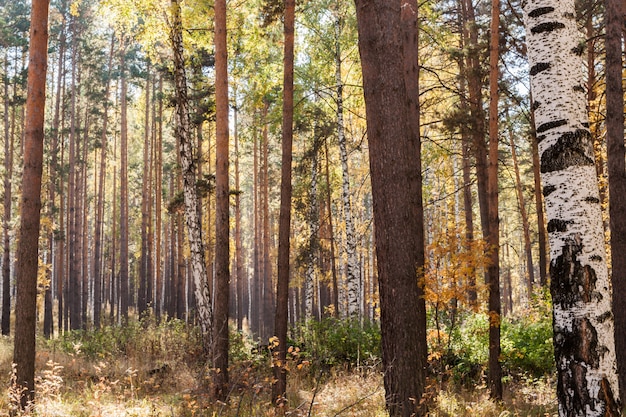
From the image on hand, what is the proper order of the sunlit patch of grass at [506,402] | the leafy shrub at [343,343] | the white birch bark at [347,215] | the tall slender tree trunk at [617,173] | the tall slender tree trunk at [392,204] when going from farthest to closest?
the white birch bark at [347,215] → the leafy shrub at [343,343] → the tall slender tree trunk at [617,173] → the sunlit patch of grass at [506,402] → the tall slender tree trunk at [392,204]

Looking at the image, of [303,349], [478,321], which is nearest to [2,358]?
[303,349]

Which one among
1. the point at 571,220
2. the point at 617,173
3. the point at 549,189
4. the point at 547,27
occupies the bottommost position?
the point at 571,220

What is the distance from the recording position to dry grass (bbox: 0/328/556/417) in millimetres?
6262

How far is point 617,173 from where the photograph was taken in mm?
8258

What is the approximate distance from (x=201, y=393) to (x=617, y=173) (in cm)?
738

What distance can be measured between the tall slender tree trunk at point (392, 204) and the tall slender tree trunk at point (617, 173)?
4.30 m

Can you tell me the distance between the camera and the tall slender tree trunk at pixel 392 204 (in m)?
5.55

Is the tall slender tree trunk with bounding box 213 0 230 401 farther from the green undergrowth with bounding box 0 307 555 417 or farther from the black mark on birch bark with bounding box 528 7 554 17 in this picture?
the black mark on birch bark with bounding box 528 7 554 17

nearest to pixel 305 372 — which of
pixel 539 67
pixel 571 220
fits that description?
pixel 571 220

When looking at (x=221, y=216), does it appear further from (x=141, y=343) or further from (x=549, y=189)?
(x=141, y=343)

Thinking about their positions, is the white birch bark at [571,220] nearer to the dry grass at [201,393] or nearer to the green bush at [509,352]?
the dry grass at [201,393]

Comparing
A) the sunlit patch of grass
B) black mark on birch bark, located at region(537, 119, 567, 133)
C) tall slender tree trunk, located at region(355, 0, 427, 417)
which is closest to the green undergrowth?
the sunlit patch of grass

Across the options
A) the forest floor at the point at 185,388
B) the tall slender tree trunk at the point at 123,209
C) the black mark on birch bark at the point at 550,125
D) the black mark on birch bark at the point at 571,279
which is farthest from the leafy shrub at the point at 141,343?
the black mark on birch bark at the point at 550,125

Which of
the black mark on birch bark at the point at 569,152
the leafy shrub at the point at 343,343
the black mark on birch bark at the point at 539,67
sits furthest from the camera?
the leafy shrub at the point at 343,343
